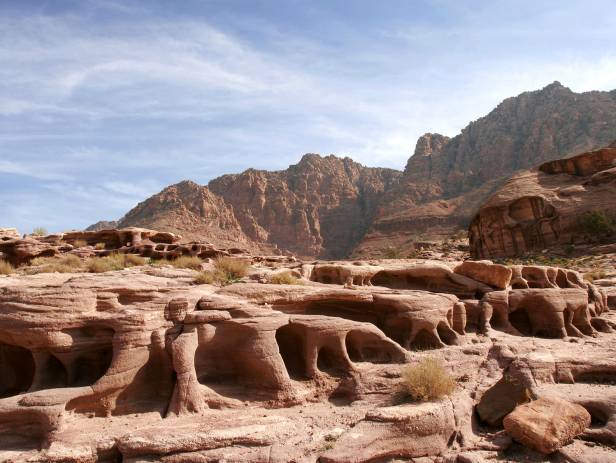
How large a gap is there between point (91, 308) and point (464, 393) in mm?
6972

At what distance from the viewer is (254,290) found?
32.2 feet

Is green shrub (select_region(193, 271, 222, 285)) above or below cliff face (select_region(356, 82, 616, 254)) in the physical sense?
below

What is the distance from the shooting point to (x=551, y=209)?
3338cm

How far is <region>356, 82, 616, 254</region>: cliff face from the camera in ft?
254

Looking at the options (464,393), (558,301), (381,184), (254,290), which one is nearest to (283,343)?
(254,290)

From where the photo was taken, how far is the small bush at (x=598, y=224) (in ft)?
99.6

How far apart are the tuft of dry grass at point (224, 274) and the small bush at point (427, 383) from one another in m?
4.79

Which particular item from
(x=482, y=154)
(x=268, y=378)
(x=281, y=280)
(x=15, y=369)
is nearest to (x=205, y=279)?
(x=281, y=280)

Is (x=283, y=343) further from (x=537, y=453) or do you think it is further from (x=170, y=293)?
(x=537, y=453)

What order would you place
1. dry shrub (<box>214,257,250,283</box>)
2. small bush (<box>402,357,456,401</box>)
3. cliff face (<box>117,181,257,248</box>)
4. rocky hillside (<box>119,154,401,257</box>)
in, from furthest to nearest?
rocky hillside (<box>119,154,401,257</box>) < cliff face (<box>117,181,257,248</box>) < dry shrub (<box>214,257,250,283</box>) < small bush (<box>402,357,456,401</box>)

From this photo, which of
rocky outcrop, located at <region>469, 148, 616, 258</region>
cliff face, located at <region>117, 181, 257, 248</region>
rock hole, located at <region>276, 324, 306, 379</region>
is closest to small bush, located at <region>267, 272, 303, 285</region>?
rock hole, located at <region>276, 324, 306, 379</region>

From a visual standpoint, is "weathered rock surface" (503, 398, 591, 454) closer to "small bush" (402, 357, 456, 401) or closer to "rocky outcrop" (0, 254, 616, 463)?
"rocky outcrop" (0, 254, 616, 463)

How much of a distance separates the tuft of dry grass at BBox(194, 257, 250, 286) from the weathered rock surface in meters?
6.58

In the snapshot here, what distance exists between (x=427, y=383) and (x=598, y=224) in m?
28.3
